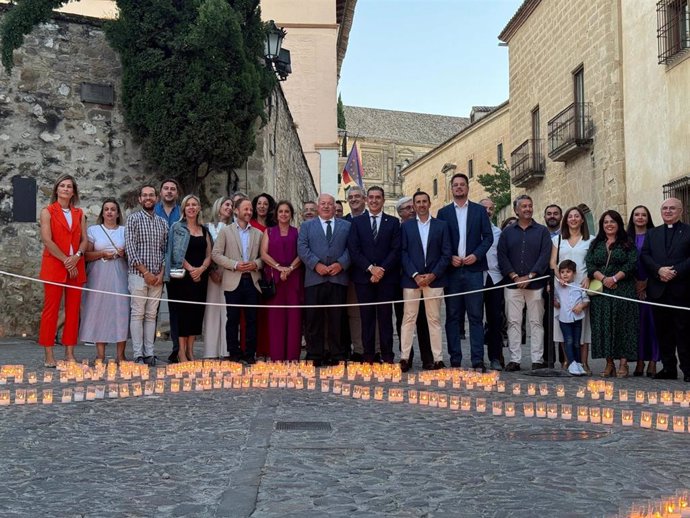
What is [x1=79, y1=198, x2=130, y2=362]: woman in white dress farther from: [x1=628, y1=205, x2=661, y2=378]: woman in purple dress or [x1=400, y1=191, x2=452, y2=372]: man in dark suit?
[x1=628, y1=205, x2=661, y2=378]: woman in purple dress

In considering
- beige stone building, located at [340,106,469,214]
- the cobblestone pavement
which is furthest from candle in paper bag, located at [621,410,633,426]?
beige stone building, located at [340,106,469,214]

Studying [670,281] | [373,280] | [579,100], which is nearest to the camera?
[670,281]

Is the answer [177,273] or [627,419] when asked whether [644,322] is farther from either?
[177,273]

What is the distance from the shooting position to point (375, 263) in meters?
9.09

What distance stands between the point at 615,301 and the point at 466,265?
4.94ft

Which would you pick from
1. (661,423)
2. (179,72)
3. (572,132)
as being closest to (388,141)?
(572,132)

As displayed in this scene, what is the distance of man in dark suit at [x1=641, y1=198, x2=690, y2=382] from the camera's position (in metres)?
8.56

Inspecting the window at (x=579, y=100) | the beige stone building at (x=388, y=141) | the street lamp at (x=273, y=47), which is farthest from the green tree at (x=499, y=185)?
the beige stone building at (x=388, y=141)

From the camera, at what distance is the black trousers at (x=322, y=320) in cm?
916

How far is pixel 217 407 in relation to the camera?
6.36 metres

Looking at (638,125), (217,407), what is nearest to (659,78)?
(638,125)

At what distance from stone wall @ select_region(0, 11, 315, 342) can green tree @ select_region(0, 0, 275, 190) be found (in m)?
0.33

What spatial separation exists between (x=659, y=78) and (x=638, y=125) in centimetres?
136

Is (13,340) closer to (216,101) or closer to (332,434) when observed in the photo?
(216,101)
